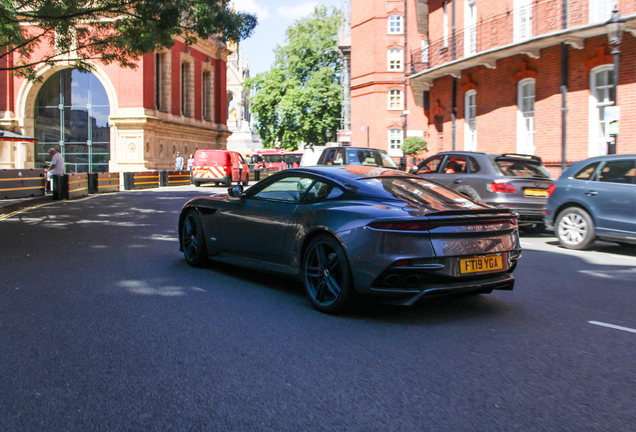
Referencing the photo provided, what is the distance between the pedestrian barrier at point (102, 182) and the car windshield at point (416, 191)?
22021 mm

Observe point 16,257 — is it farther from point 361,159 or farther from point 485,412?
point 361,159

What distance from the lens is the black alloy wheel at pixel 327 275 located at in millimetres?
5203

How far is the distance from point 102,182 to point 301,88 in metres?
35.9

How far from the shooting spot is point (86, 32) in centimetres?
1897

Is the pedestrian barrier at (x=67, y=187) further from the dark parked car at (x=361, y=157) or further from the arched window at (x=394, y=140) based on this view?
the arched window at (x=394, y=140)

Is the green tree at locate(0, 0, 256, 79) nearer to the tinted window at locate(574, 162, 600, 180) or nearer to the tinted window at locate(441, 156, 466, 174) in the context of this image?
the tinted window at locate(441, 156, 466, 174)

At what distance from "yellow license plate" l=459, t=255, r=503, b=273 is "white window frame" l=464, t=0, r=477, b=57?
61.5ft

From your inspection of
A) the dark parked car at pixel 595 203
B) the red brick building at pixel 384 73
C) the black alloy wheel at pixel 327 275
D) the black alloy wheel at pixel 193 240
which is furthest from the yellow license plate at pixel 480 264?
the red brick building at pixel 384 73

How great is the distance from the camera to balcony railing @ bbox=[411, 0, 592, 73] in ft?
60.4

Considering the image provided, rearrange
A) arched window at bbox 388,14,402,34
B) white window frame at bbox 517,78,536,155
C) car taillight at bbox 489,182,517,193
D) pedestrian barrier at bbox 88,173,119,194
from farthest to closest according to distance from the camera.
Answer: arched window at bbox 388,14,402,34
pedestrian barrier at bbox 88,173,119,194
white window frame at bbox 517,78,536,155
car taillight at bbox 489,182,517,193

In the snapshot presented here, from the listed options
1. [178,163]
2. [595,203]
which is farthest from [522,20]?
[178,163]

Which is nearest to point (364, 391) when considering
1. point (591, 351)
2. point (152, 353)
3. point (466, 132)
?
point (152, 353)

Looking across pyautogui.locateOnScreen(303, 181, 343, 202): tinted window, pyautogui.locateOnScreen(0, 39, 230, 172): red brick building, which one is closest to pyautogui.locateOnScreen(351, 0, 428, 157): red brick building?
pyautogui.locateOnScreen(0, 39, 230, 172): red brick building

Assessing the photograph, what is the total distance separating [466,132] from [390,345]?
2097cm
